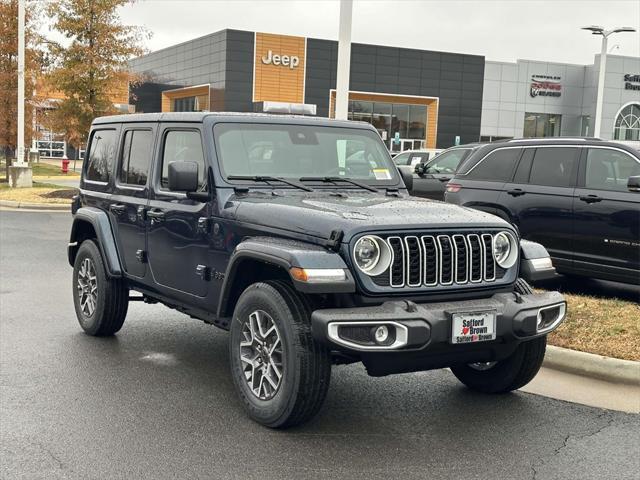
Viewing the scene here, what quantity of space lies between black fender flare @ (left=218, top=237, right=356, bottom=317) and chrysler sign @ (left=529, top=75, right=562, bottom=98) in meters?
57.8

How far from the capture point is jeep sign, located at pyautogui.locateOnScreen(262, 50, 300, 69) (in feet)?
166

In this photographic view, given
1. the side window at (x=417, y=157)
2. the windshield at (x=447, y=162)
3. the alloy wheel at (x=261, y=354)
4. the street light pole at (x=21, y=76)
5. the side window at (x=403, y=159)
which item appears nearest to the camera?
the alloy wheel at (x=261, y=354)

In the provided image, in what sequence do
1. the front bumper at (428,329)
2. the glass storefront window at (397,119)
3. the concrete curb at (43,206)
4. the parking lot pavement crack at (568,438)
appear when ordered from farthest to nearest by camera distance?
the glass storefront window at (397,119) → the concrete curb at (43,206) → the parking lot pavement crack at (568,438) → the front bumper at (428,329)

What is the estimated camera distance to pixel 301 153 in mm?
6051

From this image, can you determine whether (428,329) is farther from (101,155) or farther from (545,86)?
(545,86)

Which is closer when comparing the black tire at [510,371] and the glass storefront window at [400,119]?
the black tire at [510,371]

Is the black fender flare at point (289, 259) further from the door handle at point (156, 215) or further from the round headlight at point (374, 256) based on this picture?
the door handle at point (156, 215)

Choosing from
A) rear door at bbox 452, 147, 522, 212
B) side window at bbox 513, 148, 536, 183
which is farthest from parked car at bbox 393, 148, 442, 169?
side window at bbox 513, 148, 536, 183

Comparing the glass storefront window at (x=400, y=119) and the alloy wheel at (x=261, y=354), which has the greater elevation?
the glass storefront window at (x=400, y=119)

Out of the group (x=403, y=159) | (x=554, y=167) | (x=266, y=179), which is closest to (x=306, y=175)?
(x=266, y=179)

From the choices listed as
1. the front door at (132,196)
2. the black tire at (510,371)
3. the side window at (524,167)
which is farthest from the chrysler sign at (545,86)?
the black tire at (510,371)

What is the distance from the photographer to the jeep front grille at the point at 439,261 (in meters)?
4.65

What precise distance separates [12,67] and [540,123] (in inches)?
1643

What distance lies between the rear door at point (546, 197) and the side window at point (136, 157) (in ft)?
16.1
